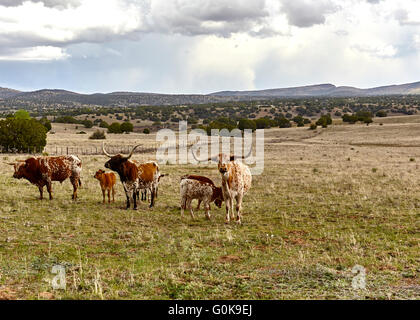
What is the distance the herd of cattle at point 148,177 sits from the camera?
1288 cm

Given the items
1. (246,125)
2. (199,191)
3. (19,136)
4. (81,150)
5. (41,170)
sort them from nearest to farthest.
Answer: (199,191) → (41,170) → (19,136) → (81,150) → (246,125)

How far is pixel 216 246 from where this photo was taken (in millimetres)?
9984

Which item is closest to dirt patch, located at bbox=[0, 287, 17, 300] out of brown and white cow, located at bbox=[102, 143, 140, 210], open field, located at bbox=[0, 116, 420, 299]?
open field, located at bbox=[0, 116, 420, 299]

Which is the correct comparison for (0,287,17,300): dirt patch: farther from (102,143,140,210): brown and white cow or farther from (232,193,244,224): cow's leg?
(102,143,140,210): brown and white cow

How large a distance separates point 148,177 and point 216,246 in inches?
247

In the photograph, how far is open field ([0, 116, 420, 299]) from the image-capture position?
695cm

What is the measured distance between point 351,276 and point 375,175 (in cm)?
1863

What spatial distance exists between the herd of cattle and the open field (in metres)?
0.67

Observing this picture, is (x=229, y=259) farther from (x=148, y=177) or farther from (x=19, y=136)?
(x=19, y=136)

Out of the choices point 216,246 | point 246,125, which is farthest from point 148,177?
point 246,125

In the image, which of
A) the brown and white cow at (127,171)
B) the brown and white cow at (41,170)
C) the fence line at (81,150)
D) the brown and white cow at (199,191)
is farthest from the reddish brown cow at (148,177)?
the fence line at (81,150)

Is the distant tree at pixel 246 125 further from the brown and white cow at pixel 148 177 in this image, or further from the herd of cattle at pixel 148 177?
the brown and white cow at pixel 148 177

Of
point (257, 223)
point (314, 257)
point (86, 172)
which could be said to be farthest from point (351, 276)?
point (86, 172)
